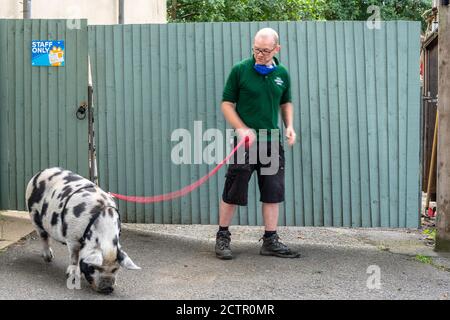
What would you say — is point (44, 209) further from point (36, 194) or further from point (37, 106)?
point (37, 106)

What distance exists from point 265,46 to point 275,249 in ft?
6.01

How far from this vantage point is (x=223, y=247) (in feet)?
20.0

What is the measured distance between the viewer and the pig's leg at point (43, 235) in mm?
5582

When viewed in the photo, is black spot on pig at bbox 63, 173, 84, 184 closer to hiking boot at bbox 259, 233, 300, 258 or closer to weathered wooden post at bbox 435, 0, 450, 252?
hiking boot at bbox 259, 233, 300, 258

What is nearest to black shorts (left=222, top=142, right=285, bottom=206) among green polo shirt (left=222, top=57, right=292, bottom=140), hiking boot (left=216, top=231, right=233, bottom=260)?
green polo shirt (left=222, top=57, right=292, bottom=140)

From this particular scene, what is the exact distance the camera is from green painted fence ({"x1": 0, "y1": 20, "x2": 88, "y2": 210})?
7039mm

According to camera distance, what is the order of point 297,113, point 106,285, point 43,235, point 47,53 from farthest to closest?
point 47,53 → point 297,113 → point 43,235 → point 106,285

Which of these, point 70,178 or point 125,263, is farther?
point 70,178

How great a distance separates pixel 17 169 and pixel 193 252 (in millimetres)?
2200

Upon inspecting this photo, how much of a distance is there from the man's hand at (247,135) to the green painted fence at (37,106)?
77.7 inches

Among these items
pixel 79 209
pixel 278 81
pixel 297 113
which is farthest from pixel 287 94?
pixel 79 209
